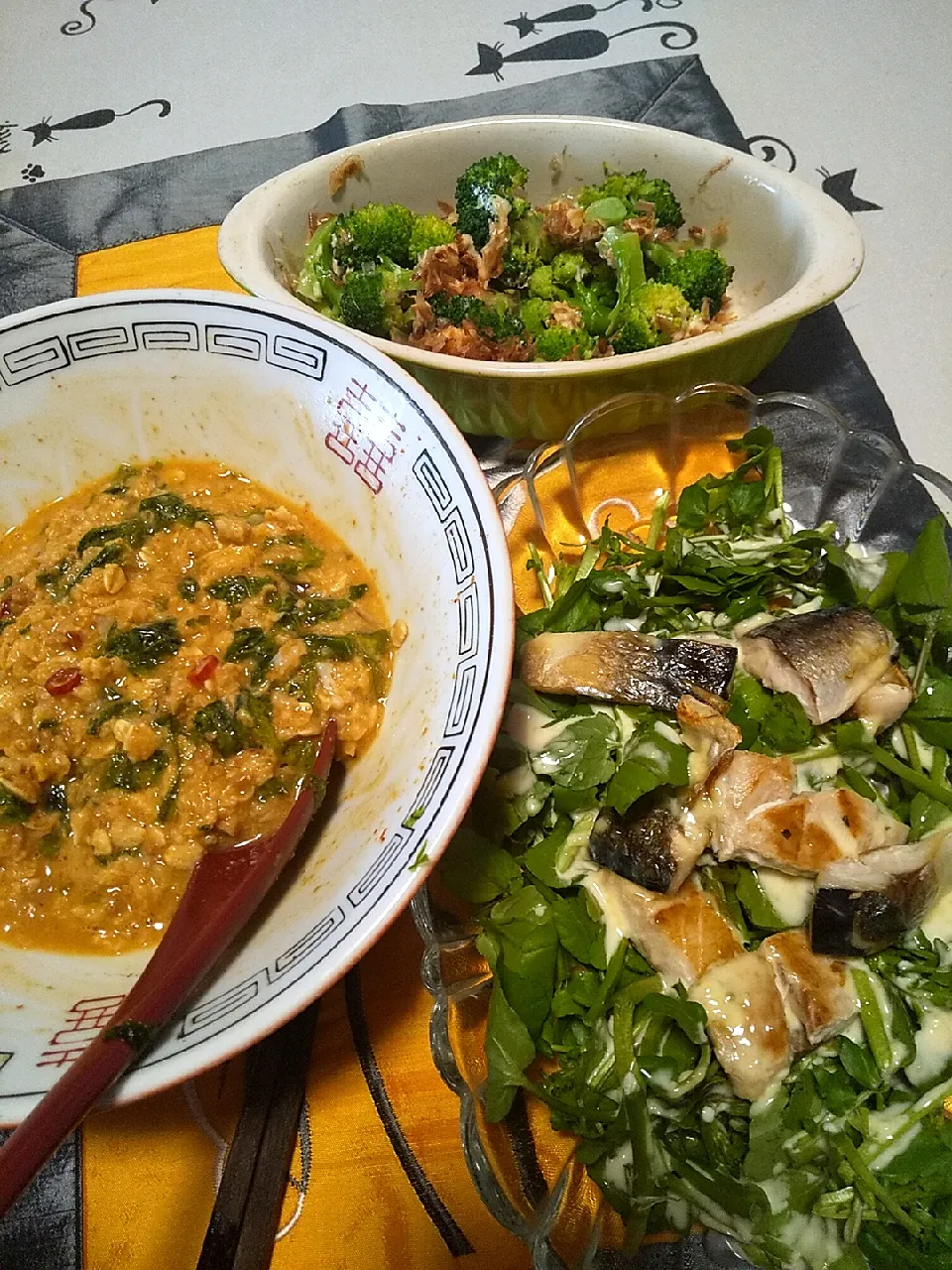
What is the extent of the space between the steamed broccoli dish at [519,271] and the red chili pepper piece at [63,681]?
3.94ft

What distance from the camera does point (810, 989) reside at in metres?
1.38

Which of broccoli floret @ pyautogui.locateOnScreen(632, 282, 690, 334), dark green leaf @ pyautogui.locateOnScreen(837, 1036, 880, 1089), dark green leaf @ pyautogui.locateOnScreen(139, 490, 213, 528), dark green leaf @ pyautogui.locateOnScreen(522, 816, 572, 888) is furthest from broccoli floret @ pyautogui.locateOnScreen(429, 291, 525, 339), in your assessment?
dark green leaf @ pyautogui.locateOnScreen(837, 1036, 880, 1089)

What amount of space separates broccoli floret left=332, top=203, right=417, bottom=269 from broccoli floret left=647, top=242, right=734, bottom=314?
68 cm

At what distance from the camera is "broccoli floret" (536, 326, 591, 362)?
2.13 metres

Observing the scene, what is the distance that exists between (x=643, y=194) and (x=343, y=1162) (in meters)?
2.39

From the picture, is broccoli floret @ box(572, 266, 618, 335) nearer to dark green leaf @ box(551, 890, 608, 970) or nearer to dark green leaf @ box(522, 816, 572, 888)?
dark green leaf @ box(522, 816, 572, 888)

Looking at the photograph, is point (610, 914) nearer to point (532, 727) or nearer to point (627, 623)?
point (532, 727)

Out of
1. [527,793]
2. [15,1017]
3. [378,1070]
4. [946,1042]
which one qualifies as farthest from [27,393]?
[946,1042]

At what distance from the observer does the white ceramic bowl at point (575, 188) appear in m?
1.91

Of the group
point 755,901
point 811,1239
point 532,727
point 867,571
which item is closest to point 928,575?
point 867,571

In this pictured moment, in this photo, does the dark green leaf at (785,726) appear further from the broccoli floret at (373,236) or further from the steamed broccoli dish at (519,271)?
the broccoli floret at (373,236)

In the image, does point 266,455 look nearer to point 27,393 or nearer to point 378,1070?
point 27,393

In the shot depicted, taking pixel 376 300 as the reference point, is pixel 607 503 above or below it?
→ below

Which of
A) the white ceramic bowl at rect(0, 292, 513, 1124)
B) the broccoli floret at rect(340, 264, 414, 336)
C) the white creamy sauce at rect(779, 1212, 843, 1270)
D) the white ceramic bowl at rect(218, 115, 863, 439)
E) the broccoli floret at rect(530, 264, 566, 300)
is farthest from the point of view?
the broccoli floret at rect(530, 264, 566, 300)
